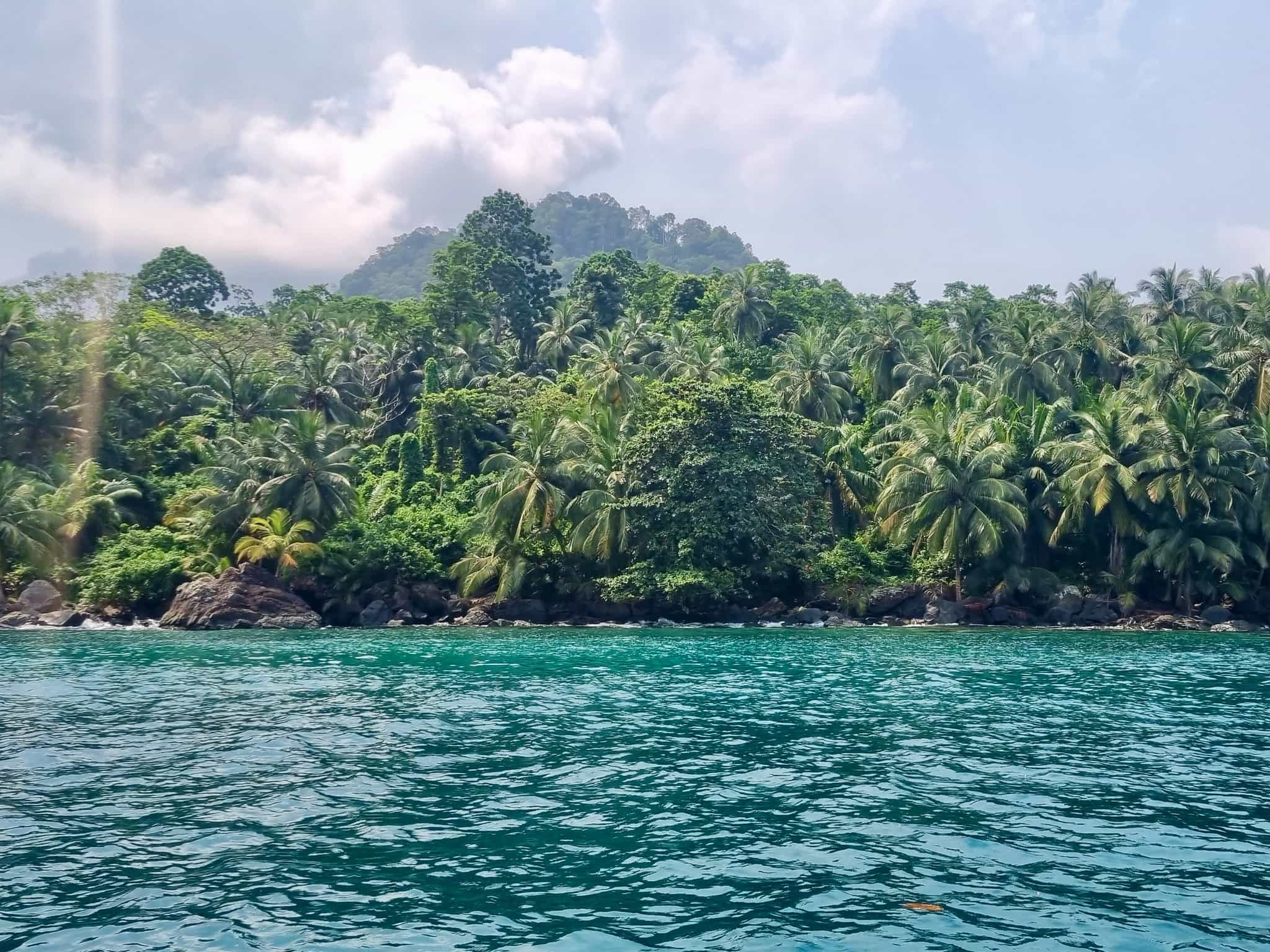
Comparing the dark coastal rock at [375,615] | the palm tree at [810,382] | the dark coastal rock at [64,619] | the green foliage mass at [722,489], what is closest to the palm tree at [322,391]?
the dark coastal rock at [375,615]

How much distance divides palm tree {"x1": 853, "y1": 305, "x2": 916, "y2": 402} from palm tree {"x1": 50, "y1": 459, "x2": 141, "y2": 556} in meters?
46.2

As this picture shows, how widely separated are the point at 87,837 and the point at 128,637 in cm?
3244

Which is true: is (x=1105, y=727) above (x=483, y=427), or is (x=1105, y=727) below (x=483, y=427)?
below

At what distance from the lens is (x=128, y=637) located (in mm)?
39938

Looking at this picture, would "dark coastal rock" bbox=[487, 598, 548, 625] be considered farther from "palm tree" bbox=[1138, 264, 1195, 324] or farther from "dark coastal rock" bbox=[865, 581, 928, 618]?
"palm tree" bbox=[1138, 264, 1195, 324]

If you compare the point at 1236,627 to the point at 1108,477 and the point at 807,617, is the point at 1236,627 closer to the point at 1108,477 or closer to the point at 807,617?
the point at 1108,477

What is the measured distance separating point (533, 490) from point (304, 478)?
1168cm

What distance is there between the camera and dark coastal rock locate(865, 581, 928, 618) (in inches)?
1934

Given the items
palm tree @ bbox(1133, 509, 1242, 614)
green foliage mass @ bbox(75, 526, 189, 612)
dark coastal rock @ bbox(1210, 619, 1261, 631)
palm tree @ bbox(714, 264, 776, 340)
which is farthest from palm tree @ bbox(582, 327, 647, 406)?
dark coastal rock @ bbox(1210, 619, 1261, 631)

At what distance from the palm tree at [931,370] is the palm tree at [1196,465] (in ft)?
59.6

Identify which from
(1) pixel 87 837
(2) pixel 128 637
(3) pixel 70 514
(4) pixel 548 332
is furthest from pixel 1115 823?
(4) pixel 548 332

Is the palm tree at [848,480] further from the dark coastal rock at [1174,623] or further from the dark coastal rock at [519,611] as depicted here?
the dark coastal rock at [519,611]

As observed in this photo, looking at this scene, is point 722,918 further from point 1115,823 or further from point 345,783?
point 345,783

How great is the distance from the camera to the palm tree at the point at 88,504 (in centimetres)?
5072
